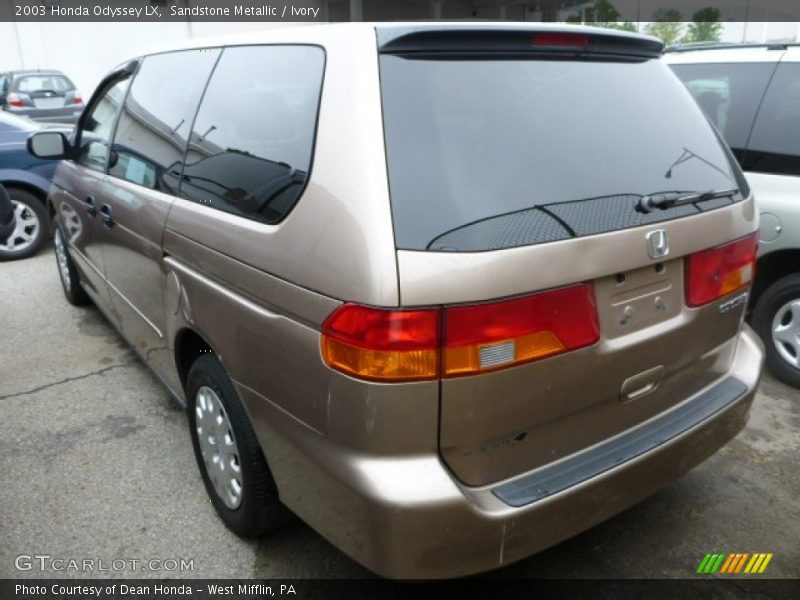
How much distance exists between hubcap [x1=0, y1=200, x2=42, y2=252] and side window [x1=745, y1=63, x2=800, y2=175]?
20.7ft

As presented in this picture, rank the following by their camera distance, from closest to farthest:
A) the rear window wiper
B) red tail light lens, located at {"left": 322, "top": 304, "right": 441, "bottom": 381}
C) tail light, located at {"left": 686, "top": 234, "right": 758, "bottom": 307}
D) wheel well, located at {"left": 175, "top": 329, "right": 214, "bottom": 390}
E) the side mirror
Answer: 1. red tail light lens, located at {"left": 322, "top": 304, "right": 441, "bottom": 381}
2. the rear window wiper
3. tail light, located at {"left": 686, "top": 234, "right": 758, "bottom": 307}
4. wheel well, located at {"left": 175, "top": 329, "right": 214, "bottom": 390}
5. the side mirror

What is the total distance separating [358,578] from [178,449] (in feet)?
4.04

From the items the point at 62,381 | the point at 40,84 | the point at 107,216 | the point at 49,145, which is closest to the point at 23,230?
the point at 49,145

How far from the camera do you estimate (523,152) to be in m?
1.76

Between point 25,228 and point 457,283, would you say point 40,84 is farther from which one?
point 457,283

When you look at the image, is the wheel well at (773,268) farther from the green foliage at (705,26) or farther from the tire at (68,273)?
Result: the green foliage at (705,26)

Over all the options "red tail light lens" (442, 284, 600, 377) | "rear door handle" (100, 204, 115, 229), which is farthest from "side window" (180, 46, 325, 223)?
"rear door handle" (100, 204, 115, 229)

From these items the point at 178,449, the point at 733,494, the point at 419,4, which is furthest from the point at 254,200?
the point at 419,4

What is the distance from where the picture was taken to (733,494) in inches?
105

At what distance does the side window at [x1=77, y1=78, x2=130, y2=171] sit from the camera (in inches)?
132

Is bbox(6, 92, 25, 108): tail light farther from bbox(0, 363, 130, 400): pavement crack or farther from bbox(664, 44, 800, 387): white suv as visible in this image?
bbox(664, 44, 800, 387): white suv

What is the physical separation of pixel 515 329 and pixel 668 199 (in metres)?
0.71

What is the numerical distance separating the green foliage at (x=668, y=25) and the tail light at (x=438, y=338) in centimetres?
2285

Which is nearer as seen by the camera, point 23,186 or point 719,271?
point 719,271
